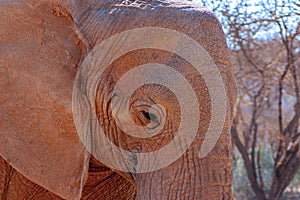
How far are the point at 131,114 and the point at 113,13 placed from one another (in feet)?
0.83

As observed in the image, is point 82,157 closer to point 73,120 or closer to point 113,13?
point 73,120

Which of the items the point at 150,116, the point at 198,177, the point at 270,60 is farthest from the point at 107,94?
the point at 270,60

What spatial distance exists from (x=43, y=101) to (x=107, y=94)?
0.17 meters

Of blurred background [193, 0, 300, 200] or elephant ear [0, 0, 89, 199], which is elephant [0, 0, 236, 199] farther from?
blurred background [193, 0, 300, 200]

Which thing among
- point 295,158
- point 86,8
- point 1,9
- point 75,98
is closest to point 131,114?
point 75,98

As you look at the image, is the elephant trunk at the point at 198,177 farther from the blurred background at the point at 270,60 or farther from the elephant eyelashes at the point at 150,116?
the blurred background at the point at 270,60

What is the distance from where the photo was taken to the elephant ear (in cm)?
192

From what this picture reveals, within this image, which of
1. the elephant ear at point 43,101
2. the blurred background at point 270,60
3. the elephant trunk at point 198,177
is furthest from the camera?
the blurred background at point 270,60

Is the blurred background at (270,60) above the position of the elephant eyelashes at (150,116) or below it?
below

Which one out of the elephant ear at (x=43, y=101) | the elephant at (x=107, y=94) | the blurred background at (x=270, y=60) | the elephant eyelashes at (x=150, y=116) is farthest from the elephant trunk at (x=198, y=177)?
the blurred background at (x=270, y=60)

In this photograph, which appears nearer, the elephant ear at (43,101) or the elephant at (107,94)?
the elephant at (107,94)

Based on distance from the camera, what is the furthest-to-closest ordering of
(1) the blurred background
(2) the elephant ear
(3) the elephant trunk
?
(1) the blurred background → (2) the elephant ear → (3) the elephant trunk

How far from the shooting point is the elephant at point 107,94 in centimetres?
172

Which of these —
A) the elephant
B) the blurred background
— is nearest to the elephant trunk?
the elephant
